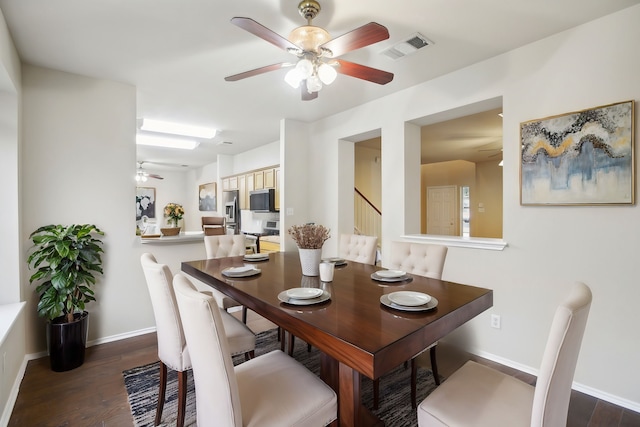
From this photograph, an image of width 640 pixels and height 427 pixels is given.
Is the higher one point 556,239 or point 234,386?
point 556,239

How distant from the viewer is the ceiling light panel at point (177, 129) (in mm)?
4363

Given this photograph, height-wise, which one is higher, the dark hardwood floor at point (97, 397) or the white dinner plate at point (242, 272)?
the white dinner plate at point (242, 272)

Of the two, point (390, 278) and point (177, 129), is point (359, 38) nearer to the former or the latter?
point (390, 278)

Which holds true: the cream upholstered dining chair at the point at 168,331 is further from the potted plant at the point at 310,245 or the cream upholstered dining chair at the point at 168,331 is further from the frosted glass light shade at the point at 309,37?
the frosted glass light shade at the point at 309,37

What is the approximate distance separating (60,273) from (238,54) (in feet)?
7.41

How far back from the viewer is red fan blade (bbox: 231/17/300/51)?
4.95ft

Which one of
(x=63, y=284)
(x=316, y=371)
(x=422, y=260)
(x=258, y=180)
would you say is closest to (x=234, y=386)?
(x=316, y=371)

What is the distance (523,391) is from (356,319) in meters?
0.78

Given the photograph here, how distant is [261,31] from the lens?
161 cm

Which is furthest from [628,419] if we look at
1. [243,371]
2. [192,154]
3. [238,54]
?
[192,154]

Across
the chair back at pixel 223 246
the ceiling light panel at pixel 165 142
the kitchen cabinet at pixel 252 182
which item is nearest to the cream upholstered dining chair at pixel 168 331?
the chair back at pixel 223 246

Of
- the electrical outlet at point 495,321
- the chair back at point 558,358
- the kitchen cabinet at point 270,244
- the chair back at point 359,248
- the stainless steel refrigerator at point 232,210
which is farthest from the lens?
the stainless steel refrigerator at point 232,210

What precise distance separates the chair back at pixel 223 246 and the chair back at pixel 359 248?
1037mm

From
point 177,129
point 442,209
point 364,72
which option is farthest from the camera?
point 442,209
